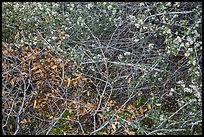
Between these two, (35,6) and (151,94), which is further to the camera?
(35,6)

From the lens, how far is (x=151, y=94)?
2.90 meters

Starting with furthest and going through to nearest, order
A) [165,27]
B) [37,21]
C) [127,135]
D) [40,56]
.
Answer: [37,21], [40,56], [165,27], [127,135]

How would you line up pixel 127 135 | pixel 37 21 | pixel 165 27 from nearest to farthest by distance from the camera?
pixel 127 135
pixel 165 27
pixel 37 21

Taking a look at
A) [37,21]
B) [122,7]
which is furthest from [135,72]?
[37,21]

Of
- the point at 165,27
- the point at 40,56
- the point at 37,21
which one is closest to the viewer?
the point at 165,27

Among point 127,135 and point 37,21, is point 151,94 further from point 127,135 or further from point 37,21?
point 37,21

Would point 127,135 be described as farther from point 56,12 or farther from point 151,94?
point 56,12

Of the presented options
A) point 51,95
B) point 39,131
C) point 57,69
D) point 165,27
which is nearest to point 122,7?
point 165,27

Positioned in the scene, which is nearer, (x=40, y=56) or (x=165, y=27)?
(x=165, y=27)

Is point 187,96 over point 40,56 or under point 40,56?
under

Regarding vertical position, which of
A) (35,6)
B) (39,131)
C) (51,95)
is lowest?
(39,131)

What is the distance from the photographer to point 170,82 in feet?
10.2

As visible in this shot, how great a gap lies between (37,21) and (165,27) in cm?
146

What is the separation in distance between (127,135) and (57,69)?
3.48ft
